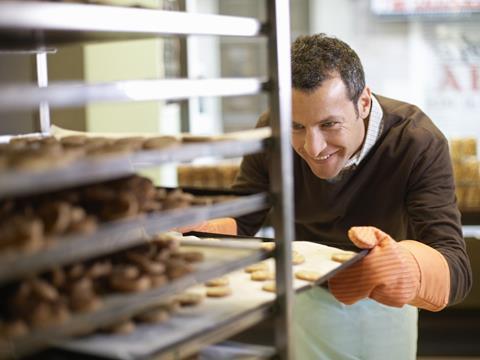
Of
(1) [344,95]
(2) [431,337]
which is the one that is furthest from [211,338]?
(2) [431,337]

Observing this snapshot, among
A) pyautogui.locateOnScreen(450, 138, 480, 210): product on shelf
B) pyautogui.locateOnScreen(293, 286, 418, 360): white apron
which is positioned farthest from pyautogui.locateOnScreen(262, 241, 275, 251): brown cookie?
pyautogui.locateOnScreen(450, 138, 480, 210): product on shelf

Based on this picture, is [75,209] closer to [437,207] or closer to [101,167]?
[101,167]

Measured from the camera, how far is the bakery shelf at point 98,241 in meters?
0.80

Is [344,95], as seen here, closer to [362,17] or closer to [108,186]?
[108,186]

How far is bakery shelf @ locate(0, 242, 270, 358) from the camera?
84 centimetres

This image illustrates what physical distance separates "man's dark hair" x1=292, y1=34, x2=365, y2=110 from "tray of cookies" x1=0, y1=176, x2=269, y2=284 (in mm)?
942

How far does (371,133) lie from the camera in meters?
2.44

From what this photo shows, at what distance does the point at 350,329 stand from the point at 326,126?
652 millimetres

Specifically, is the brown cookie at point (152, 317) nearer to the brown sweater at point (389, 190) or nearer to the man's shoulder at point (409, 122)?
the brown sweater at point (389, 190)

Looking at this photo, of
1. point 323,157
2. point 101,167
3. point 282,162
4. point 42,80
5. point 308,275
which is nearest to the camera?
point 101,167

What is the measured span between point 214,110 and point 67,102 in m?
4.53

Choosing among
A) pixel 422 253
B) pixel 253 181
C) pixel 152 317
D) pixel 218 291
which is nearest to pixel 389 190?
pixel 253 181

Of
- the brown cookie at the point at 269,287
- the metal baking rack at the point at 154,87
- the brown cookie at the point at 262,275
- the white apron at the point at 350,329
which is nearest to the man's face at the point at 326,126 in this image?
the white apron at the point at 350,329

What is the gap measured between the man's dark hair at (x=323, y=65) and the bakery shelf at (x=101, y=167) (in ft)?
3.37
